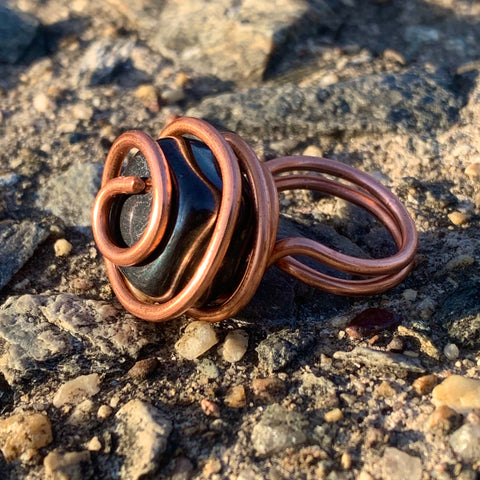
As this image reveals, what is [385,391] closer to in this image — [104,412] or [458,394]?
[458,394]

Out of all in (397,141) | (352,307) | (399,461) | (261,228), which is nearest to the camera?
(399,461)

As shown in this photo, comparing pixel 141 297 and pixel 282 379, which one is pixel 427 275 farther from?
pixel 141 297

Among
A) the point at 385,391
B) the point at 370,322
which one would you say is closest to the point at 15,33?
the point at 370,322

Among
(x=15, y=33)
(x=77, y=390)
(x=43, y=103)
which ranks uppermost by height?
(x=15, y=33)

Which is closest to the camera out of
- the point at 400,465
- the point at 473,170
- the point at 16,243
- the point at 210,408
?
the point at 400,465

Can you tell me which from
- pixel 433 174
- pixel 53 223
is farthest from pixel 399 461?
pixel 53 223

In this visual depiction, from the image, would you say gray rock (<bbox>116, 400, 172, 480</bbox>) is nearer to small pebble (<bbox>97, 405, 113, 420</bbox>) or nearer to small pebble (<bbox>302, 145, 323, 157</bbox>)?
small pebble (<bbox>97, 405, 113, 420</bbox>)

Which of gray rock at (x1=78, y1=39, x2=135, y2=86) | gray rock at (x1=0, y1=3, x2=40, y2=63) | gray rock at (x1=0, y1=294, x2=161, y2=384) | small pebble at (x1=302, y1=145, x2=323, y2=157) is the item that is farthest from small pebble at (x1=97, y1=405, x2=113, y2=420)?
gray rock at (x1=0, y1=3, x2=40, y2=63)
